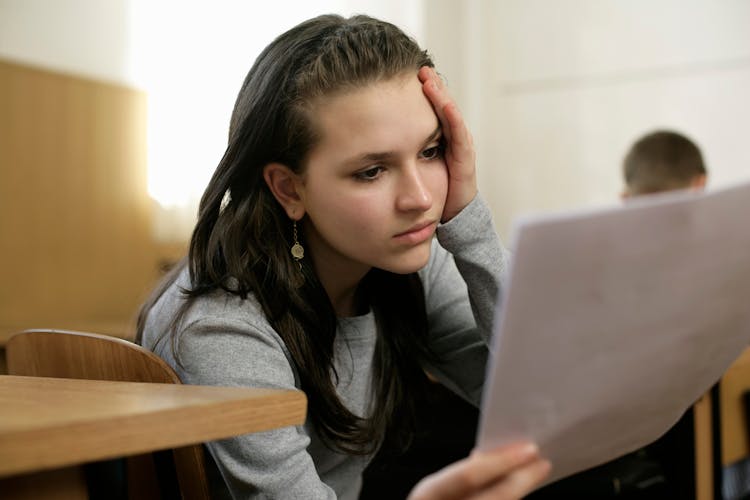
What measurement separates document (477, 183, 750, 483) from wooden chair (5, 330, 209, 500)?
1.21 feet

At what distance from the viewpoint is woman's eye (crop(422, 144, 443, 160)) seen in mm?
1134

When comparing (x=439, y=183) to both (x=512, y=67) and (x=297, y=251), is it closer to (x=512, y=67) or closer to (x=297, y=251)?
(x=297, y=251)

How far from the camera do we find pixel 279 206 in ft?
3.90

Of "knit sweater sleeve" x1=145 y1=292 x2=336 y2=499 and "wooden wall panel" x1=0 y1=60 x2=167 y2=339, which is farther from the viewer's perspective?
"wooden wall panel" x1=0 y1=60 x2=167 y2=339

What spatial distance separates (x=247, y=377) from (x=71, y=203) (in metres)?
2.77

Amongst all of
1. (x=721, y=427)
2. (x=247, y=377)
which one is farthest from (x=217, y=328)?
(x=721, y=427)

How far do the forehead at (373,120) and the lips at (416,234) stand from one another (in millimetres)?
93

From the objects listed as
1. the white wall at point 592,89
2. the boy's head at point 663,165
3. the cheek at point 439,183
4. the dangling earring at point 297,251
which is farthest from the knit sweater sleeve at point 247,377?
the white wall at point 592,89

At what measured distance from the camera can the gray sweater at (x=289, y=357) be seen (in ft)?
3.01

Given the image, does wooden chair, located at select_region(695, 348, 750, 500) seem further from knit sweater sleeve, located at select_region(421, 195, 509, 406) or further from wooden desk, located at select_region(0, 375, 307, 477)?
wooden desk, located at select_region(0, 375, 307, 477)

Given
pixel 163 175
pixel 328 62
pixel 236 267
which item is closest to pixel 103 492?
pixel 236 267

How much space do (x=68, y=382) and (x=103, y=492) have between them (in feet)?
0.34

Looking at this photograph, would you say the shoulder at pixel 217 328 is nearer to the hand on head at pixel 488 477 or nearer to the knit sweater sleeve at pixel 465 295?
the knit sweater sleeve at pixel 465 295

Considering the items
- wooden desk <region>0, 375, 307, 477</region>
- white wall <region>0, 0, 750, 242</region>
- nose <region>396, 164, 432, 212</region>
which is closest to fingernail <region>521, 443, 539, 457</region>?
wooden desk <region>0, 375, 307, 477</region>
